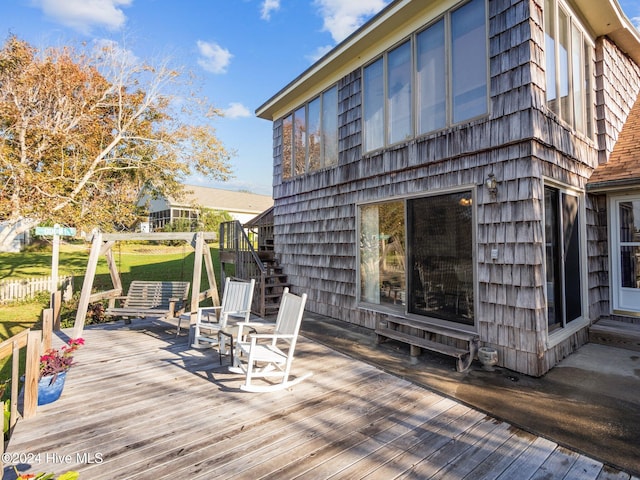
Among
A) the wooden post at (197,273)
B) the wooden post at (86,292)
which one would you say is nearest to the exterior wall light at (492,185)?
the wooden post at (197,273)

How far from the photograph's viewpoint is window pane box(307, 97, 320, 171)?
795cm

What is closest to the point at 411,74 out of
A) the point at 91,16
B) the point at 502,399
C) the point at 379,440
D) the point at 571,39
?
the point at 571,39

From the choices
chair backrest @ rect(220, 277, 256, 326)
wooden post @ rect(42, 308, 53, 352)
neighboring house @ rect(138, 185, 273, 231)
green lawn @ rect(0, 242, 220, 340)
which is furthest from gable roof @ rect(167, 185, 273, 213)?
wooden post @ rect(42, 308, 53, 352)

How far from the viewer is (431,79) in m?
5.26

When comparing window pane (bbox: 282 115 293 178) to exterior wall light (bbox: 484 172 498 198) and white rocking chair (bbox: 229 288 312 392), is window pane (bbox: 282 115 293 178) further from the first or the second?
exterior wall light (bbox: 484 172 498 198)

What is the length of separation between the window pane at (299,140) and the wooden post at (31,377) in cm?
634

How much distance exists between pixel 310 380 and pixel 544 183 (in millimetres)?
3905

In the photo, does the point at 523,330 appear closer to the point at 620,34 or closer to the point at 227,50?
the point at 620,34

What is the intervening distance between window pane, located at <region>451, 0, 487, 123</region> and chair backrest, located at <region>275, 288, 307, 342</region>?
3.47 meters

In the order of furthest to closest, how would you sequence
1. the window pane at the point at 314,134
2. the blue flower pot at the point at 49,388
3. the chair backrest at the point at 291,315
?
the window pane at the point at 314,134, the chair backrest at the point at 291,315, the blue flower pot at the point at 49,388

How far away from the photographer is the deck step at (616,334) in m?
4.97

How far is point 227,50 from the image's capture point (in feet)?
47.9

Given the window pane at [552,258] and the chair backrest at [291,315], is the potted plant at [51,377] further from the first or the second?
the window pane at [552,258]

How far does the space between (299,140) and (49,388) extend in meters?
6.93
